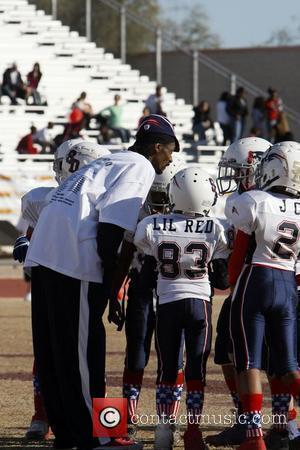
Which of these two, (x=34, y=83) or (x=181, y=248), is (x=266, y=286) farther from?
(x=34, y=83)

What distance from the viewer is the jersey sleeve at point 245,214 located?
21.8 ft

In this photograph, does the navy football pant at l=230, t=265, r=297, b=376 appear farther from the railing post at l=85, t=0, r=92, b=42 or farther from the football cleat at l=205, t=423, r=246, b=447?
the railing post at l=85, t=0, r=92, b=42

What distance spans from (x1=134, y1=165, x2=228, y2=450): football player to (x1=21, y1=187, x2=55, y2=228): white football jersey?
34.7 inches

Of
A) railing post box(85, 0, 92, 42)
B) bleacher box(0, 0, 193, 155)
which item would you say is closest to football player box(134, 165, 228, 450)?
bleacher box(0, 0, 193, 155)

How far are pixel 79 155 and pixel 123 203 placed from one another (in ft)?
4.50

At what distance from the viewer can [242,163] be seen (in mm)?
7762

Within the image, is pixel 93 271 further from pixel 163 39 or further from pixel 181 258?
pixel 163 39

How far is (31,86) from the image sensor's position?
27375 millimetres

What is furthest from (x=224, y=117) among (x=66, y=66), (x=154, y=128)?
(x=154, y=128)

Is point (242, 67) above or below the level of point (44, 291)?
above

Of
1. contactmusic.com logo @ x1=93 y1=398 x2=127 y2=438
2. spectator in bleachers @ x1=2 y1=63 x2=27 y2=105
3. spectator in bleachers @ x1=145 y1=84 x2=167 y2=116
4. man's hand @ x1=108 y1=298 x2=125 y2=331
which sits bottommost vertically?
contactmusic.com logo @ x1=93 y1=398 x2=127 y2=438

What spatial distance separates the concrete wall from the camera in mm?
34719

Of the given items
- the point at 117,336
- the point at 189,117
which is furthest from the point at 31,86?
the point at 117,336

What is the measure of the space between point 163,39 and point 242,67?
556 centimetres
